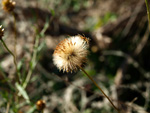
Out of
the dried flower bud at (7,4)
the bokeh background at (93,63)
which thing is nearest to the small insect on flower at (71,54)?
the dried flower bud at (7,4)

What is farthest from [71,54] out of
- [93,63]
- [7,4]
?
[93,63]

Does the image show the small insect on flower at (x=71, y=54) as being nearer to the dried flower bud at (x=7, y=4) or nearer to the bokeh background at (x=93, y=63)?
the dried flower bud at (x=7, y=4)

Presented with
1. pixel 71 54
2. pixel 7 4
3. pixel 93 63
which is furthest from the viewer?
pixel 93 63

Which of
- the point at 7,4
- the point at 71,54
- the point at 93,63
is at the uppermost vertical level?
the point at 7,4

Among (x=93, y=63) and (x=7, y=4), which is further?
(x=93, y=63)

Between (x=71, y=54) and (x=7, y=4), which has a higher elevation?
(x=7, y=4)

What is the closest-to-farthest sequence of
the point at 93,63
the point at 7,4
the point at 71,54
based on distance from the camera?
the point at 71,54 → the point at 7,4 → the point at 93,63

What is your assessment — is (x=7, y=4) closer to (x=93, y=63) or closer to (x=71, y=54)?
(x=71, y=54)

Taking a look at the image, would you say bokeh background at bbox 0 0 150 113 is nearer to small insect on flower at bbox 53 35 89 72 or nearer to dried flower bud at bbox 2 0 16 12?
dried flower bud at bbox 2 0 16 12

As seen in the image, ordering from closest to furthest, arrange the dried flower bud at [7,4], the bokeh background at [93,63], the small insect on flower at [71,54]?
the small insect on flower at [71,54]
the dried flower bud at [7,4]
the bokeh background at [93,63]

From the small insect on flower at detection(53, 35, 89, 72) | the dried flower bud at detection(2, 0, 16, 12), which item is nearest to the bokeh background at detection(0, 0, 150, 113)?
the dried flower bud at detection(2, 0, 16, 12)

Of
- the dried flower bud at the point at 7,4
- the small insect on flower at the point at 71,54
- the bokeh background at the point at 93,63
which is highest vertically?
the dried flower bud at the point at 7,4
